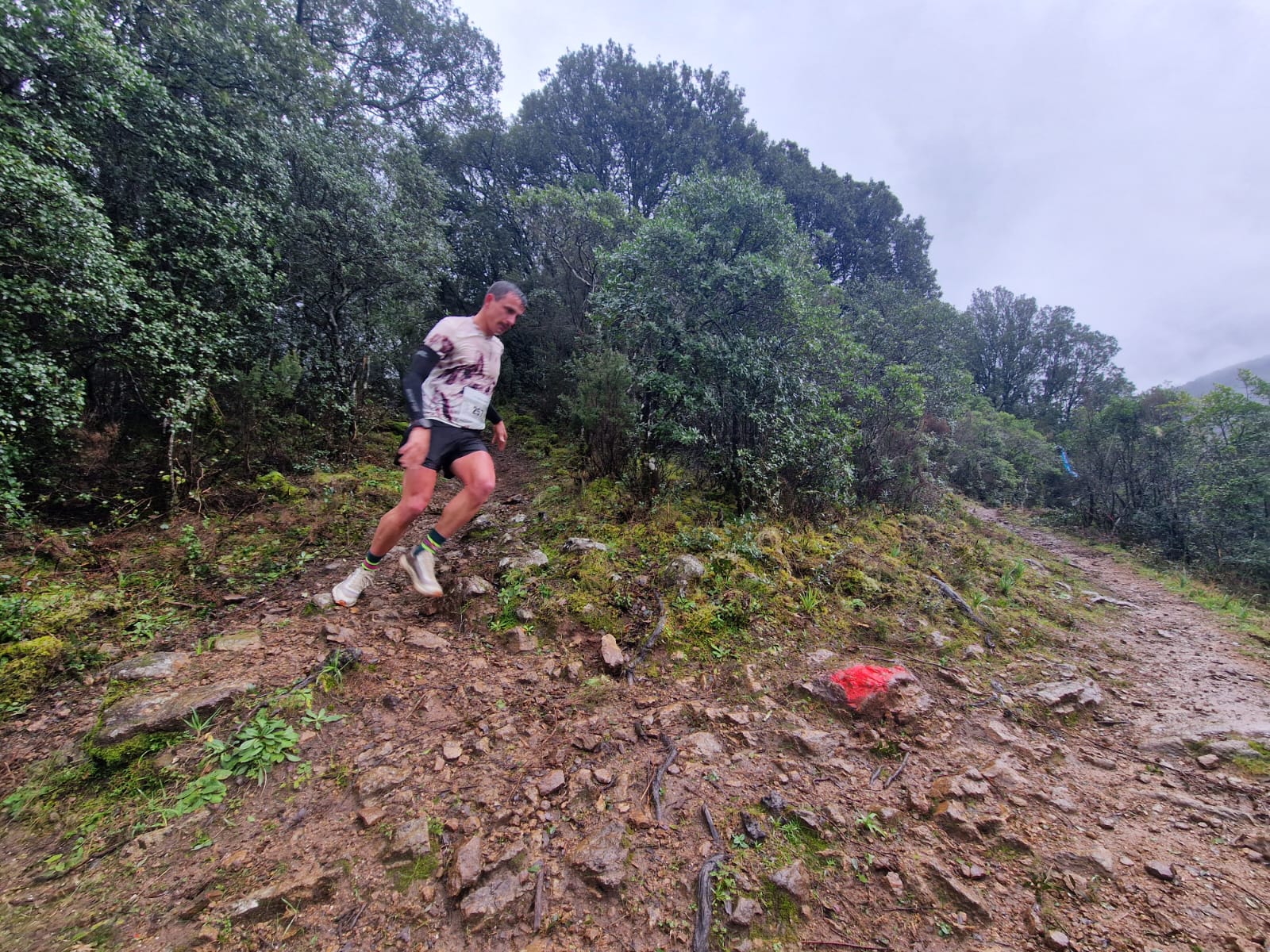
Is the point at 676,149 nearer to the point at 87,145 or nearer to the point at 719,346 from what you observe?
the point at 719,346

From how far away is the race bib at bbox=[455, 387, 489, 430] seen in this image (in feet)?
10.3

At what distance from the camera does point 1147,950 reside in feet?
5.26

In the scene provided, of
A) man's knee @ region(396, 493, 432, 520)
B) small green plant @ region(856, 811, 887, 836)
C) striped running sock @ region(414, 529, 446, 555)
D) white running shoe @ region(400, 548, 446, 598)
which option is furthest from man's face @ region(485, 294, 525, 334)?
small green plant @ region(856, 811, 887, 836)

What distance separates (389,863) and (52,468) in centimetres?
508

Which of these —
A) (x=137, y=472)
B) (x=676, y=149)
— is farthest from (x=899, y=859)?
(x=676, y=149)

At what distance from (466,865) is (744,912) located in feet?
3.50

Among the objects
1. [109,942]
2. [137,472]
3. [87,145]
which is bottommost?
[109,942]

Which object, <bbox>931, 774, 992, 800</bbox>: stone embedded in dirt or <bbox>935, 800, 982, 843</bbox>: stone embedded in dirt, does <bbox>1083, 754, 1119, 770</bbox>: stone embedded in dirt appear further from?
<bbox>935, 800, 982, 843</bbox>: stone embedded in dirt

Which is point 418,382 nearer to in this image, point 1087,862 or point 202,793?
point 202,793

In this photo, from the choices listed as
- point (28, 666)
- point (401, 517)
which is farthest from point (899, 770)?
point (28, 666)

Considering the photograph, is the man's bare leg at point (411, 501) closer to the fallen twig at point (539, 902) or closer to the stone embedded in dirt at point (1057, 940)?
the fallen twig at point (539, 902)

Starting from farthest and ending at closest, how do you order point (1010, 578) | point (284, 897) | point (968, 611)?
point (1010, 578)
point (968, 611)
point (284, 897)

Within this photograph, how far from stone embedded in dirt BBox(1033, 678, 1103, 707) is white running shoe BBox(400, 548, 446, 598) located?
423 cm

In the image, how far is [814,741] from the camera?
8.48 ft
